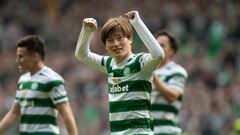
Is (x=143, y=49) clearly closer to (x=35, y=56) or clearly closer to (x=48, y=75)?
A: (x=35, y=56)

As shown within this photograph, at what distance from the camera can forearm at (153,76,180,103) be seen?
36.0 ft

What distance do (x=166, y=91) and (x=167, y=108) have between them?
319 millimetres

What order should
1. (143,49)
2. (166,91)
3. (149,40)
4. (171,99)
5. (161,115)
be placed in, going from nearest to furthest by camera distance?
(149,40)
(166,91)
(171,99)
(161,115)
(143,49)

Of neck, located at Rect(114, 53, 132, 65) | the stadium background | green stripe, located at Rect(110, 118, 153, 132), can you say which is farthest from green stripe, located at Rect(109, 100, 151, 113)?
the stadium background

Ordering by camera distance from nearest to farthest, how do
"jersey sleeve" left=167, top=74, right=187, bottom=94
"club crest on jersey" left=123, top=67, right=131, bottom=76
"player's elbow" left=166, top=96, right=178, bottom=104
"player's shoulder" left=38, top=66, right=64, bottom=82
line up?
"club crest on jersey" left=123, top=67, right=131, bottom=76 < "player's shoulder" left=38, top=66, right=64, bottom=82 < "player's elbow" left=166, top=96, right=178, bottom=104 < "jersey sleeve" left=167, top=74, right=187, bottom=94

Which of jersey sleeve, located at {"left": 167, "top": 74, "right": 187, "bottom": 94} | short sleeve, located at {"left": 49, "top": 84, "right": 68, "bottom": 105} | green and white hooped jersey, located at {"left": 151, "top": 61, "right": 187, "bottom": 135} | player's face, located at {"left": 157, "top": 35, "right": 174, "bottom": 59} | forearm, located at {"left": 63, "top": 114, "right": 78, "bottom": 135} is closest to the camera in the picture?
forearm, located at {"left": 63, "top": 114, "right": 78, "bottom": 135}

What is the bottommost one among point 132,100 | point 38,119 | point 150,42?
point 38,119

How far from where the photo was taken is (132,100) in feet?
29.2

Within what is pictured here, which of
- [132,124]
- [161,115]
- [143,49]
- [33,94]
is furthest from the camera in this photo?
[143,49]

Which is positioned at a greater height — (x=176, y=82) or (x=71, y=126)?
(x=176, y=82)

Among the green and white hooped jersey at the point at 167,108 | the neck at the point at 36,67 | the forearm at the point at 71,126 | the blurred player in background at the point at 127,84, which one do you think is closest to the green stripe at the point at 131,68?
the blurred player in background at the point at 127,84

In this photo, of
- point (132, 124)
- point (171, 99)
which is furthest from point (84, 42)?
point (171, 99)

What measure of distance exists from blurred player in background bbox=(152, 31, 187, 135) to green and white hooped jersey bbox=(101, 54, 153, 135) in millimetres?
2070

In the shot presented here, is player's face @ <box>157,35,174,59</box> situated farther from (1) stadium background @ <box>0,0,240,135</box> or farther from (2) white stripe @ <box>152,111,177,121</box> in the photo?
(1) stadium background @ <box>0,0,240,135</box>
